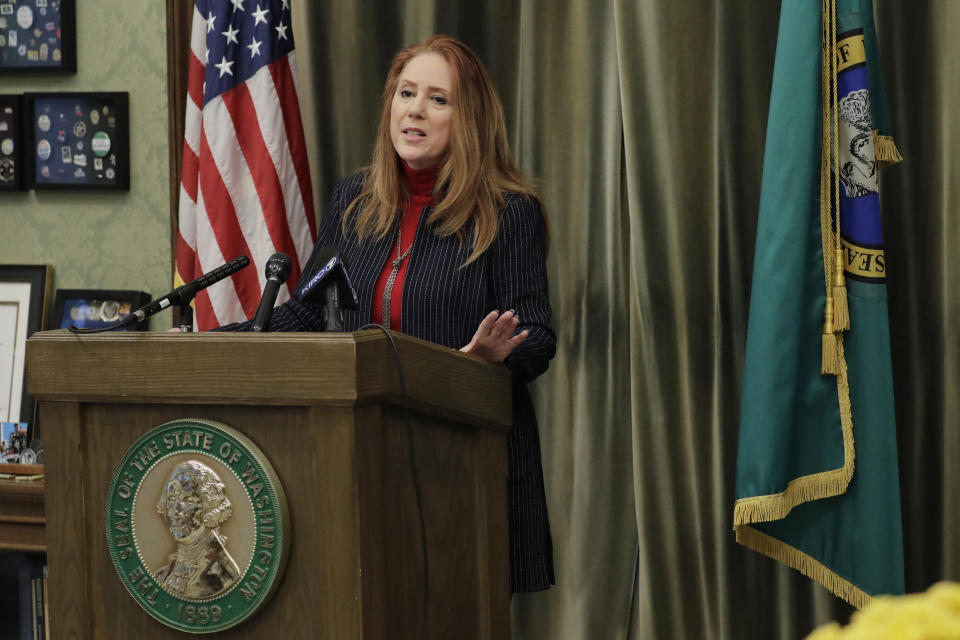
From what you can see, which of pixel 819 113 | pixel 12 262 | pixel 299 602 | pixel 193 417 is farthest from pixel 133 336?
pixel 12 262

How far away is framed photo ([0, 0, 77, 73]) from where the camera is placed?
357 cm

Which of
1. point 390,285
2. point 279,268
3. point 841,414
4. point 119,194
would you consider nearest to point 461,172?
point 390,285

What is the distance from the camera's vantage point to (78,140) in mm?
3584

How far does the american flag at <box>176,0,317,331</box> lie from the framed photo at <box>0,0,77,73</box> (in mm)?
549

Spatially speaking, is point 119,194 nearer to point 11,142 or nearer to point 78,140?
point 78,140

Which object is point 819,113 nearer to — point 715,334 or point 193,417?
point 715,334

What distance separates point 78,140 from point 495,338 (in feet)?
7.37

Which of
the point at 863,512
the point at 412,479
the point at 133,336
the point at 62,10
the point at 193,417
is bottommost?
the point at 863,512

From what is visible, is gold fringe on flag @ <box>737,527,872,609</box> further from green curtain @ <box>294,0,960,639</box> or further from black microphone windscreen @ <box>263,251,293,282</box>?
black microphone windscreen @ <box>263,251,293,282</box>

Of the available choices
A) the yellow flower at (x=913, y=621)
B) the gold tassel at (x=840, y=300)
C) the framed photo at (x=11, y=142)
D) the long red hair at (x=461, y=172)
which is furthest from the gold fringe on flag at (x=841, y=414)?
the framed photo at (x=11, y=142)

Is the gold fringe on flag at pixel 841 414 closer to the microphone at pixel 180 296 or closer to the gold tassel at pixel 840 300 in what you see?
the gold tassel at pixel 840 300

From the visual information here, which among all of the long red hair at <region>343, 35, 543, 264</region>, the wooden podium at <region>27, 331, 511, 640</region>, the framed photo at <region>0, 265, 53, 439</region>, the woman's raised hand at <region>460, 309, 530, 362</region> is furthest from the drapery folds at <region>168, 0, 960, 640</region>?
the wooden podium at <region>27, 331, 511, 640</region>

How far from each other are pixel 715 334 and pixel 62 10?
2.30 metres

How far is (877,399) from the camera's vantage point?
8.52 ft
